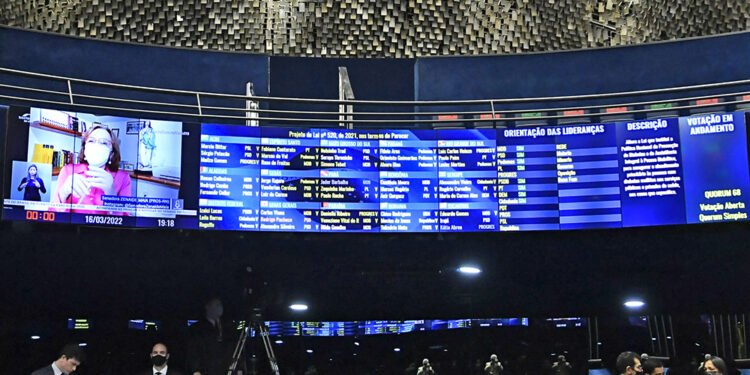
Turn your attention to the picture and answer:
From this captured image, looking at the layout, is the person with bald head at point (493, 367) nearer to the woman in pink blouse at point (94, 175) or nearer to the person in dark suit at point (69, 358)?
the woman in pink blouse at point (94, 175)

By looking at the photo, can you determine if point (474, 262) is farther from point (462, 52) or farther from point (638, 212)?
point (462, 52)

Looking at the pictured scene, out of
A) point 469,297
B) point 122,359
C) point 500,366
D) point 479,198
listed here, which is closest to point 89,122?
point 122,359

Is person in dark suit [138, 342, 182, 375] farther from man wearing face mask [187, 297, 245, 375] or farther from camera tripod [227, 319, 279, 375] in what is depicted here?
man wearing face mask [187, 297, 245, 375]

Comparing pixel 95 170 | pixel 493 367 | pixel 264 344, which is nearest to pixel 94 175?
pixel 95 170

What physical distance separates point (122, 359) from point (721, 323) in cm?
635

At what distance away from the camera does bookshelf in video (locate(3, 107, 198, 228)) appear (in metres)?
7.58

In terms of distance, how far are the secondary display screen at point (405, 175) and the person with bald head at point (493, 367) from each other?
202 cm

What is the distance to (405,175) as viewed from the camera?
334 inches

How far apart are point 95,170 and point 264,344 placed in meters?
2.65

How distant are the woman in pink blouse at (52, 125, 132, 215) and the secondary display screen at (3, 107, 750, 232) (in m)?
0.01

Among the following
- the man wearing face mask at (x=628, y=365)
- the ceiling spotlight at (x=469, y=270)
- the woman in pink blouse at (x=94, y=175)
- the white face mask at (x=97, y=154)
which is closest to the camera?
the man wearing face mask at (x=628, y=365)

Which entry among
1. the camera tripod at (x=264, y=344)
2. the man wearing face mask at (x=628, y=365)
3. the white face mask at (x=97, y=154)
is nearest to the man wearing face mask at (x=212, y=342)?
the camera tripod at (x=264, y=344)

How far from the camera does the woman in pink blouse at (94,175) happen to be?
306 inches

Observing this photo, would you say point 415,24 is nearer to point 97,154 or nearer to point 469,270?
point 469,270
